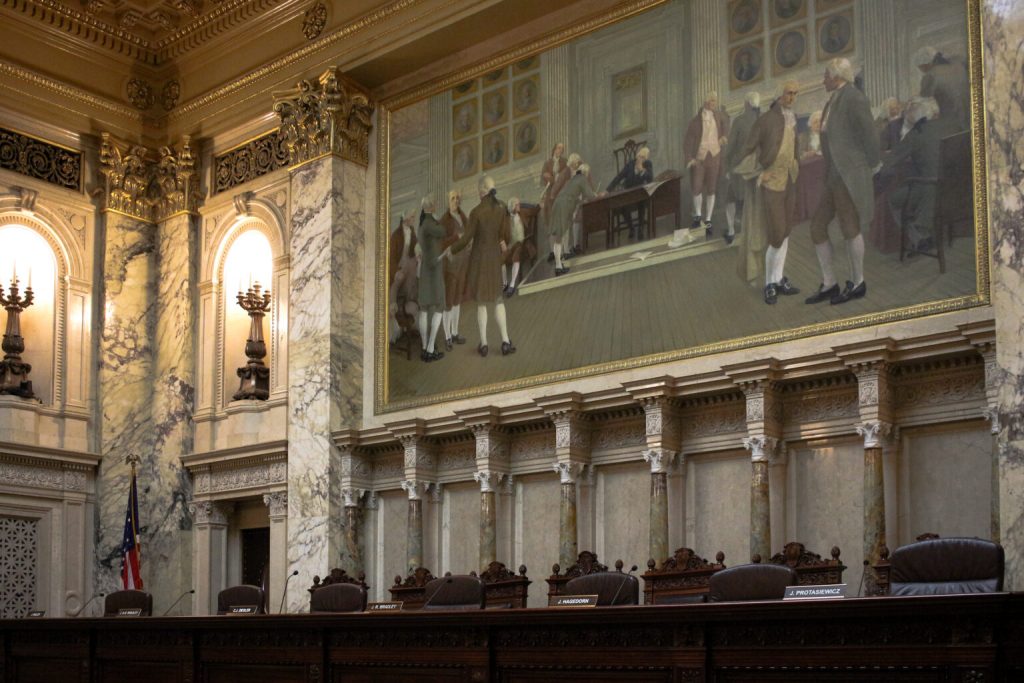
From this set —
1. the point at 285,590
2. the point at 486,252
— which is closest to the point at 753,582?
the point at 486,252

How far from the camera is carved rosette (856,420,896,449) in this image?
9.91 metres

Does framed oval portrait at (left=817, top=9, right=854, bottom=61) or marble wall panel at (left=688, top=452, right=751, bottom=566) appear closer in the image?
marble wall panel at (left=688, top=452, right=751, bottom=566)

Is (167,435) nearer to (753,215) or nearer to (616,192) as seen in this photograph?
(616,192)

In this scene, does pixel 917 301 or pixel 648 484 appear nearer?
pixel 917 301

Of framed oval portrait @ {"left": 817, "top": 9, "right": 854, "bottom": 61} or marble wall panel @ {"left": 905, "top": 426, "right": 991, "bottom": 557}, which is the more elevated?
framed oval portrait @ {"left": 817, "top": 9, "right": 854, "bottom": 61}

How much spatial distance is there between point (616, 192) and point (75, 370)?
7309 millimetres

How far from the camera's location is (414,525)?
43.0ft

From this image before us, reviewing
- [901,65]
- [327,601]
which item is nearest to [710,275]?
[901,65]

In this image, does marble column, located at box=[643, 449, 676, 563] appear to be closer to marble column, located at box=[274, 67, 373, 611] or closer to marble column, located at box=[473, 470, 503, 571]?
marble column, located at box=[473, 470, 503, 571]

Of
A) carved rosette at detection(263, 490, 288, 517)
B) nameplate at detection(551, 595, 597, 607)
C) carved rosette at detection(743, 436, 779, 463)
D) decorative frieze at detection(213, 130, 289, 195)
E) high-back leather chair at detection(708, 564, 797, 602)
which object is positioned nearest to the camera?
high-back leather chair at detection(708, 564, 797, 602)

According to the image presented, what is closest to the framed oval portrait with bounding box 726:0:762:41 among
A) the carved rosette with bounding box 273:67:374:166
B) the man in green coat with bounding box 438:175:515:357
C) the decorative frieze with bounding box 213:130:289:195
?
the man in green coat with bounding box 438:175:515:357

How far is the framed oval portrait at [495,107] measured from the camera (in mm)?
13537

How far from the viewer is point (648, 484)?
38.0 feet

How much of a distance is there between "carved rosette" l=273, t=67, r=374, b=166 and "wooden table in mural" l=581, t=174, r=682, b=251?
3364 millimetres
